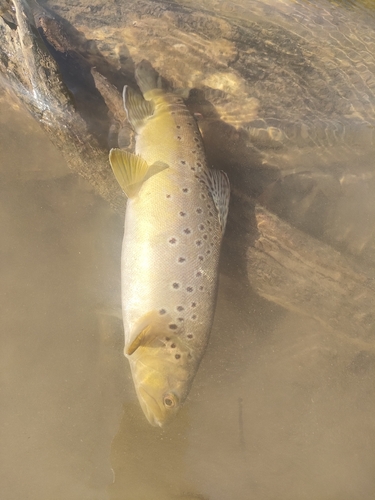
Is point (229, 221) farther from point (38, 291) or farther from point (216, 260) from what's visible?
point (38, 291)

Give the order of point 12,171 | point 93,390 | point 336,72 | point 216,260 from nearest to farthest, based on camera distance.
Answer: point 216,260 → point 93,390 → point 12,171 → point 336,72

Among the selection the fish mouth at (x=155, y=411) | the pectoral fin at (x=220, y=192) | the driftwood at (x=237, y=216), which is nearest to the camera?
the fish mouth at (x=155, y=411)

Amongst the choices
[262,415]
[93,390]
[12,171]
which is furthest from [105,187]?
[262,415]

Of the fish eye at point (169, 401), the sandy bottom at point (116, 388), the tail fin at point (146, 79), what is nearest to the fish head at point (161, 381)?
the fish eye at point (169, 401)

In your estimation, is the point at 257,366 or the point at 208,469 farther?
the point at 257,366

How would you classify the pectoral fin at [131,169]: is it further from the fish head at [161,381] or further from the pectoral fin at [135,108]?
the fish head at [161,381]

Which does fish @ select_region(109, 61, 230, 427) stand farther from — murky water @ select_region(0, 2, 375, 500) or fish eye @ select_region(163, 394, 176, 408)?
murky water @ select_region(0, 2, 375, 500)

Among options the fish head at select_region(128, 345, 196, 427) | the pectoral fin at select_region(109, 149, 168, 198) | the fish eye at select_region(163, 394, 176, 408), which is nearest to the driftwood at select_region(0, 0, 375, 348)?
the pectoral fin at select_region(109, 149, 168, 198)
